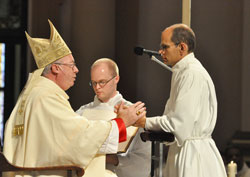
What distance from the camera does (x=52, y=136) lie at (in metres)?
4.55

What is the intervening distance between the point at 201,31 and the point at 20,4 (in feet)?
10.2

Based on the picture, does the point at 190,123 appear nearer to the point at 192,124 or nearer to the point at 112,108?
the point at 192,124

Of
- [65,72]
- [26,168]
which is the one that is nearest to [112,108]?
[65,72]

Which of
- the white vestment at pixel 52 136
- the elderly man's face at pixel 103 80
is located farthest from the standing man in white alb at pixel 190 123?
the elderly man's face at pixel 103 80

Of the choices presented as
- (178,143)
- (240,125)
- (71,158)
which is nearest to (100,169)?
(71,158)

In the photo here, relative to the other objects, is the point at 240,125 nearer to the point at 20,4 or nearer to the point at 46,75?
the point at 46,75

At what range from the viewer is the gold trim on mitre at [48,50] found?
15.6 ft

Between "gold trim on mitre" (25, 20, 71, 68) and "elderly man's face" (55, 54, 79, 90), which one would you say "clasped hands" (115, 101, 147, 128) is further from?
"gold trim on mitre" (25, 20, 71, 68)

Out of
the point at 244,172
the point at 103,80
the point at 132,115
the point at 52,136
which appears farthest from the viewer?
the point at 244,172

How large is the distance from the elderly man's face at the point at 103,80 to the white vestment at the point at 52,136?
1526 millimetres

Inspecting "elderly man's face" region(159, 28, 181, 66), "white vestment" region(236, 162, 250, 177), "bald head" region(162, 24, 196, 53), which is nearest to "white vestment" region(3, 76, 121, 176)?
"elderly man's face" region(159, 28, 181, 66)

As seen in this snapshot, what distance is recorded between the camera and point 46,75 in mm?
4766

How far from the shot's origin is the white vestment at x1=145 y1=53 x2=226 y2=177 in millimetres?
4504

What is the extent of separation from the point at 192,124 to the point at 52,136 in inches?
40.8
